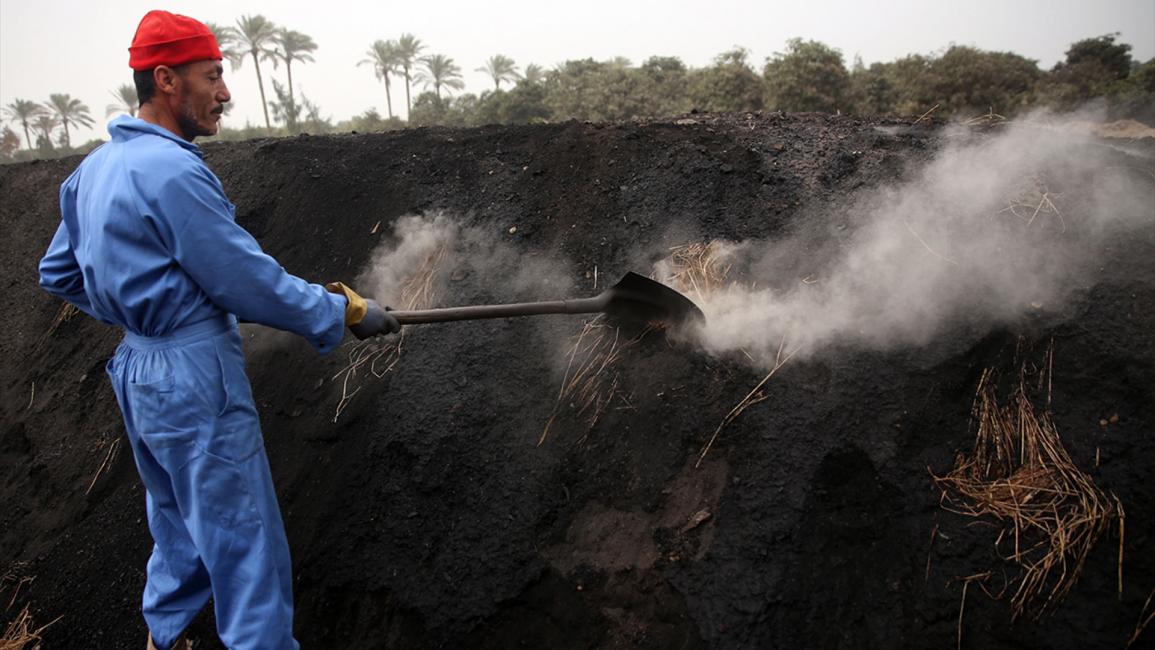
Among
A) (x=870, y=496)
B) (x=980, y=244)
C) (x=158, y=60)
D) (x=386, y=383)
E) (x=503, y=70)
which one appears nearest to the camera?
(x=158, y=60)

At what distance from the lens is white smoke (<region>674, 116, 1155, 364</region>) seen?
8.98 feet

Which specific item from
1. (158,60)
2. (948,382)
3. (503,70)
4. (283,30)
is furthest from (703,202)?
(283,30)

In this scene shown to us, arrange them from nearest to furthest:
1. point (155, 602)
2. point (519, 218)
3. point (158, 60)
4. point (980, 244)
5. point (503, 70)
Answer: point (158, 60) < point (155, 602) < point (980, 244) < point (519, 218) < point (503, 70)

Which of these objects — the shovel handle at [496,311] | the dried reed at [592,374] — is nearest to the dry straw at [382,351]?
the shovel handle at [496,311]

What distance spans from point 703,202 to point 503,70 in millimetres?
25139

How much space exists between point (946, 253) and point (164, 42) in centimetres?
322

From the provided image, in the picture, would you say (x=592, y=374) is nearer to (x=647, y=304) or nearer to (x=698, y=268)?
(x=647, y=304)

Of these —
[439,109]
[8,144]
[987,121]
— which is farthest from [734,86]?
[8,144]

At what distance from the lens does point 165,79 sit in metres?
2.15

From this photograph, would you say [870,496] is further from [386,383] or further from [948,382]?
[386,383]

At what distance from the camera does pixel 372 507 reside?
2992 millimetres

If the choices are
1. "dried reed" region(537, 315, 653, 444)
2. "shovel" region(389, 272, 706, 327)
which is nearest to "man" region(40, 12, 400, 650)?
"shovel" region(389, 272, 706, 327)

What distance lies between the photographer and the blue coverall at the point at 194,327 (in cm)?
196

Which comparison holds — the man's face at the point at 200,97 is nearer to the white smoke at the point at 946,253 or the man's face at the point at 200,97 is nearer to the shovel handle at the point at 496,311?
the shovel handle at the point at 496,311
